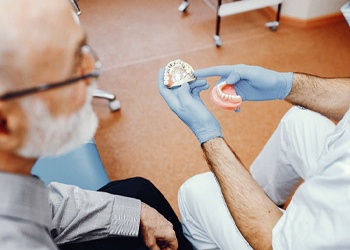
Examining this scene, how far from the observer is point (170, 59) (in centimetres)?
264

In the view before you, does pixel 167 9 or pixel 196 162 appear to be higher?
pixel 167 9

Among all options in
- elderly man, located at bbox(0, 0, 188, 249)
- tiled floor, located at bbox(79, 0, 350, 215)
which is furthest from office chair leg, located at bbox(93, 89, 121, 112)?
elderly man, located at bbox(0, 0, 188, 249)

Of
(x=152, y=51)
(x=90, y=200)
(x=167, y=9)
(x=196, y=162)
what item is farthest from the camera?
(x=167, y=9)

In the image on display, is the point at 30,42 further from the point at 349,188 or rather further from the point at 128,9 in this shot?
the point at 128,9

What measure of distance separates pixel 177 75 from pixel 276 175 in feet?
1.99

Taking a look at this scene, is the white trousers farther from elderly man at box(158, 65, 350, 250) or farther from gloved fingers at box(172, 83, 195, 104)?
gloved fingers at box(172, 83, 195, 104)

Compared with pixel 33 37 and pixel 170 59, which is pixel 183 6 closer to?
pixel 170 59

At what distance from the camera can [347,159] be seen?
0.99 m

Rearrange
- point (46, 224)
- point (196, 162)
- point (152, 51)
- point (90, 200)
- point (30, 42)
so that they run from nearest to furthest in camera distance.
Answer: point (30, 42)
point (46, 224)
point (90, 200)
point (196, 162)
point (152, 51)

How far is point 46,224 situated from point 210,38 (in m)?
2.19

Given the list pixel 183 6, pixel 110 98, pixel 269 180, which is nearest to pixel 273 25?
pixel 183 6

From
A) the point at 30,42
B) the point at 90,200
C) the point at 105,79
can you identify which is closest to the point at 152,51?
the point at 105,79

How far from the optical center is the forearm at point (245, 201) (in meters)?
1.08

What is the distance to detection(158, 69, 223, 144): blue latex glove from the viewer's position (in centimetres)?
120
